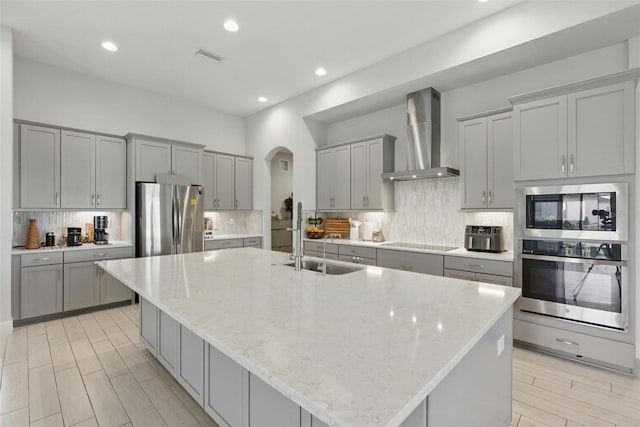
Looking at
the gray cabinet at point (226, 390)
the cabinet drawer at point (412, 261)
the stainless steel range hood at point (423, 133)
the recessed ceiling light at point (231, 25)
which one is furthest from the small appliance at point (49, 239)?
the stainless steel range hood at point (423, 133)

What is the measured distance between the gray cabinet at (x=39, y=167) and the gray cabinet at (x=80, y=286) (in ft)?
2.72

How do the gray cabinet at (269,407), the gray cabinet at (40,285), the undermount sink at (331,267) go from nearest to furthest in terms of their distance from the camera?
the gray cabinet at (269,407) < the undermount sink at (331,267) < the gray cabinet at (40,285)

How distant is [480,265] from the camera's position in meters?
3.30

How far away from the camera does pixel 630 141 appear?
2.48m

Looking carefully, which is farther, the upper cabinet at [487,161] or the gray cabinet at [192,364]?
the upper cabinet at [487,161]

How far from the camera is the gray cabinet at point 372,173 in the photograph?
14.8 ft

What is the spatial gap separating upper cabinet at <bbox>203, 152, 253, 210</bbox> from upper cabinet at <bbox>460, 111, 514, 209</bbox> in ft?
12.7

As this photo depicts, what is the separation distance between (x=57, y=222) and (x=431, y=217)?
5058mm

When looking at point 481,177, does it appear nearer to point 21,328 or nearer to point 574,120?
point 574,120

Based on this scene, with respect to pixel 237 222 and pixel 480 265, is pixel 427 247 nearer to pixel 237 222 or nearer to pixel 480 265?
pixel 480 265

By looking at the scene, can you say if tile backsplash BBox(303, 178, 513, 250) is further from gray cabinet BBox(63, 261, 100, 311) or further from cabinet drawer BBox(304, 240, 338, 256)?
gray cabinet BBox(63, 261, 100, 311)

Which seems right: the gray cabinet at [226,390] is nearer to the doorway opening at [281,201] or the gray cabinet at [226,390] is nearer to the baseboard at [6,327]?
the baseboard at [6,327]

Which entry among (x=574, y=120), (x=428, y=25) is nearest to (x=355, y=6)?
(x=428, y=25)

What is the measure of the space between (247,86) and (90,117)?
7.41 ft
